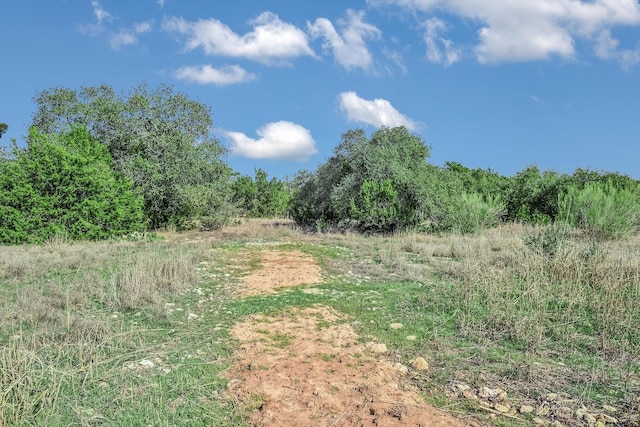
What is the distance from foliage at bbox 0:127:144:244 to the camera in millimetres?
13367

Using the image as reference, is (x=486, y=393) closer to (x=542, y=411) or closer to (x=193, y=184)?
(x=542, y=411)

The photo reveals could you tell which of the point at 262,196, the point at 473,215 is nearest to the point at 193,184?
the point at 473,215

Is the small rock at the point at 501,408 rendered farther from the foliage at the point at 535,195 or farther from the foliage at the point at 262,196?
the foliage at the point at 262,196

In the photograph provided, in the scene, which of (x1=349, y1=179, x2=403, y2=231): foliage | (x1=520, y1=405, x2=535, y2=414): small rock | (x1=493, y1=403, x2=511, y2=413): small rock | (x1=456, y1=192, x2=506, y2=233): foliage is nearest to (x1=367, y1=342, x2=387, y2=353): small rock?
(x1=493, y1=403, x2=511, y2=413): small rock

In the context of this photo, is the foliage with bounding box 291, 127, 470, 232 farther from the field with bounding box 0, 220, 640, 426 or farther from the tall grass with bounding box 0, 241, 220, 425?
the tall grass with bounding box 0, 241, 220, 425

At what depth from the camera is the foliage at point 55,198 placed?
43.9ft

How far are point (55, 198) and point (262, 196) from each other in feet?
66.4

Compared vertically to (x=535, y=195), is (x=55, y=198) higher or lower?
lower

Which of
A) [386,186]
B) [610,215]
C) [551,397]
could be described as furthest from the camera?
[386,186]

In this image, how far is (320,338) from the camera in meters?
5.42

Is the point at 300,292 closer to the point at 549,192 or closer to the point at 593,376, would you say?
the point at 593,376

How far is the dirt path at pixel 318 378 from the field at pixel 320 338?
0.08 ft

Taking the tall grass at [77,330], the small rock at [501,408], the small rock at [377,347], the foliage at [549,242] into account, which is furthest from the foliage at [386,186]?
the small rock at [501,408]

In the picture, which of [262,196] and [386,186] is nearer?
[386,186]
